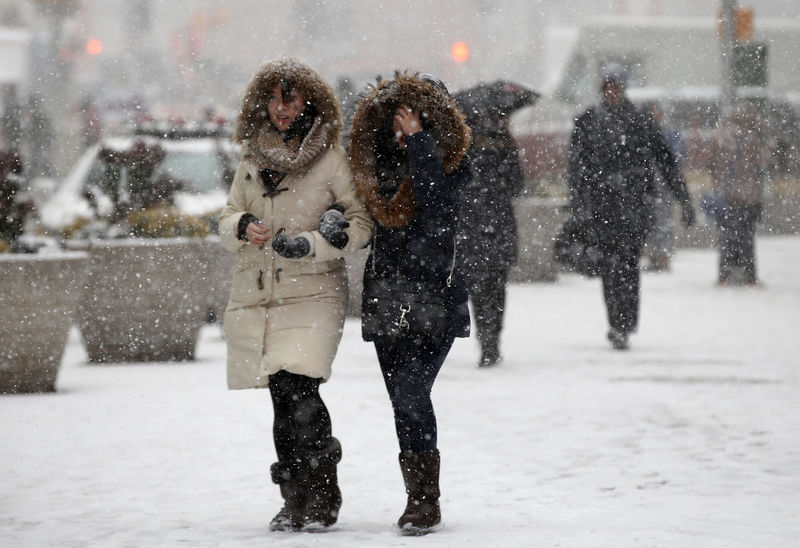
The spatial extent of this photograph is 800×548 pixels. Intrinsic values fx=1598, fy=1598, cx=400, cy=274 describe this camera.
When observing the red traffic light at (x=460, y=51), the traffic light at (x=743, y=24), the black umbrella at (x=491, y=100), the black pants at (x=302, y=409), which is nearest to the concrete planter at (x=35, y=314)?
the black umbrella at (x=491, y=100)

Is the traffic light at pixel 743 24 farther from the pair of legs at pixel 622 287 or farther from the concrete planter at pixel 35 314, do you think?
the concrete planter at pixel 35 314

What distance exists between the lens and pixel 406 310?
5.40 m

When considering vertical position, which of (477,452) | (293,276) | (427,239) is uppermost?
(427,239)

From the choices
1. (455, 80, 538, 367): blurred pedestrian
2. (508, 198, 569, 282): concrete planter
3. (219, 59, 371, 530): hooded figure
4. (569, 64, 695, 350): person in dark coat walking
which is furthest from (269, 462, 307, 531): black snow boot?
(508, 198, 569, 282): concrete planter

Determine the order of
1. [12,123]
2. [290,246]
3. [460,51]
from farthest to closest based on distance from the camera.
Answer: [12,123] → [460,51] → [290,246]

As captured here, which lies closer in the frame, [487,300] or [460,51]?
[487,300]

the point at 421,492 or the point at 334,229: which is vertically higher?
the point at 334,229

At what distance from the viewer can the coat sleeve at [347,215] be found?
17.7ft

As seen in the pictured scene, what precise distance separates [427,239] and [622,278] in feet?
19.4

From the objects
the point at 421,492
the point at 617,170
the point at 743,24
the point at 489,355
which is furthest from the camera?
the point at 743,24

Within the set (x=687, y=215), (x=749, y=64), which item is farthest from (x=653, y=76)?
(x=687, y=215)

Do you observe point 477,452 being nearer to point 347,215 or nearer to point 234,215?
point 347,215

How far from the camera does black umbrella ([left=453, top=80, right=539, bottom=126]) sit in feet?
33.4

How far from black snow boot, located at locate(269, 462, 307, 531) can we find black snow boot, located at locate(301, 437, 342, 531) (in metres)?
0.02
